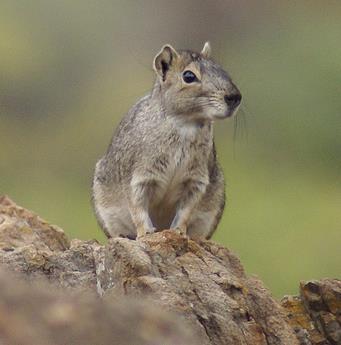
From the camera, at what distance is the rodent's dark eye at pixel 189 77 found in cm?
1677

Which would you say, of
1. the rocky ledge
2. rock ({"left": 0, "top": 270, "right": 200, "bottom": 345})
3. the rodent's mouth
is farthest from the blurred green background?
rock ({"left": 0, "top": 270, "right": 200, "bottom": 345})

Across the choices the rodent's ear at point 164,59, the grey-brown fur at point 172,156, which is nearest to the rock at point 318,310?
the grey-brown fur at point 172,156

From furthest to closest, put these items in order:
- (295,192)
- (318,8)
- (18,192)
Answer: (318,8) < (295,192) < (18,192)

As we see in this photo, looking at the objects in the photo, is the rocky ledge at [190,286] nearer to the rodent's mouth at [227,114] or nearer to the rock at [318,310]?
the rock at [318,310]

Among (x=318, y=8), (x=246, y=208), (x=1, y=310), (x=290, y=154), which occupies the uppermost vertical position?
(x=318, y=8)

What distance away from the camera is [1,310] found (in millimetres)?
9906

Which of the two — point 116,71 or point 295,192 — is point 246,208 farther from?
point 116,71

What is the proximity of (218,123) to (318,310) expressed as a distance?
76.6ft

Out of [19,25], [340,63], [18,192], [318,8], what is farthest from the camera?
[318,8]

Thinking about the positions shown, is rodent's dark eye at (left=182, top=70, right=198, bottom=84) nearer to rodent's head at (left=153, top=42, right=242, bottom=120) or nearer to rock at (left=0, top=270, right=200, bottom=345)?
rodent's head at (left=153, top=42, right=242, bottom=120)

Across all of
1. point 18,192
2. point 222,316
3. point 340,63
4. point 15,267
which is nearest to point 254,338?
point 222,316

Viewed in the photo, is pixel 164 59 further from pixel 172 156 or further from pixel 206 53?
pixel 172 156

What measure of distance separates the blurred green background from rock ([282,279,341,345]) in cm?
1810

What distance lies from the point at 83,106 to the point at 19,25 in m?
4.23
